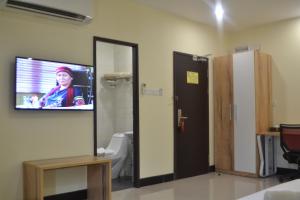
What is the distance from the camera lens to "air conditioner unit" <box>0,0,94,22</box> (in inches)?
137

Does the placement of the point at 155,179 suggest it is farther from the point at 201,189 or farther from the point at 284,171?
the point at 284,171

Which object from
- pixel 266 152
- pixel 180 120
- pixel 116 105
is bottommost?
pixel 266 152

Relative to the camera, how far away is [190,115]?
564 centimetres

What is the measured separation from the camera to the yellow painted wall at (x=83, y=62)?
355 cm

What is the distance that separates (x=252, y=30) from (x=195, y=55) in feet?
4.39

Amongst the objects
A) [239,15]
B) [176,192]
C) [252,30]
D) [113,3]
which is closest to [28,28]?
[113,3]

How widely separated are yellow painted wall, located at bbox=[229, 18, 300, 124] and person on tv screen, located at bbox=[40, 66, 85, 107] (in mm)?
3660

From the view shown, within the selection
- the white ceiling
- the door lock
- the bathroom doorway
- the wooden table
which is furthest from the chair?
the wooden table

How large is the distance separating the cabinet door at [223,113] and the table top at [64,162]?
2.82 metres

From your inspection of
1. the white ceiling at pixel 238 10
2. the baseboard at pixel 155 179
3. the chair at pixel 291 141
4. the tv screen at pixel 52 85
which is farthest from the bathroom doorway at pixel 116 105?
the chair at pixel 291 141

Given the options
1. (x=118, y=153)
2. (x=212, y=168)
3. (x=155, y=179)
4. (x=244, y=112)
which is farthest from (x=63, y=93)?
(x=212, y=168)

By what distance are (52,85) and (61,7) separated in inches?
35.0

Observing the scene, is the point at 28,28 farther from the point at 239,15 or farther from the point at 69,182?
the point at 239,15

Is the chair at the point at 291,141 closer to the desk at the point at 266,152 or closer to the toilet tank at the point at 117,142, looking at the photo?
the desk at the point at 266,152
